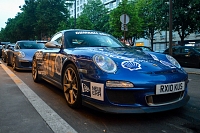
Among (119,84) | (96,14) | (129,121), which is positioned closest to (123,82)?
(119,84)

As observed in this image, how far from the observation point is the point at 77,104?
3.39m

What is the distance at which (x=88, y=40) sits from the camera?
14.1 feet

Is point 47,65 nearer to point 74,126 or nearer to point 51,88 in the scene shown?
point 51,88

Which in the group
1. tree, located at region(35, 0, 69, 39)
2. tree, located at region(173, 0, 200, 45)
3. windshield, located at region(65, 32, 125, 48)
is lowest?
windshield, located at region(65, 32, 125, 48)

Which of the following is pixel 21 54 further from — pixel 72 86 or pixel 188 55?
pixel 188 55

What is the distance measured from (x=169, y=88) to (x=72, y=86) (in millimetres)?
1465

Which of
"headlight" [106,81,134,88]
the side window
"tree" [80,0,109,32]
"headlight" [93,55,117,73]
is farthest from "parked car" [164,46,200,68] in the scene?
"tree" [80,0,109,32]

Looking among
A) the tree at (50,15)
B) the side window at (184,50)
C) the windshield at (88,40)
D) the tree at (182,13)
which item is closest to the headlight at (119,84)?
the windshield at (88,40)

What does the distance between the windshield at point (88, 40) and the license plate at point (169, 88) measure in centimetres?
167

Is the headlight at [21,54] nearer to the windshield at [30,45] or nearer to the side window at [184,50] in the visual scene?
the windshield at [30,45]

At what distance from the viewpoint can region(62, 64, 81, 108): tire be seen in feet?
11.0

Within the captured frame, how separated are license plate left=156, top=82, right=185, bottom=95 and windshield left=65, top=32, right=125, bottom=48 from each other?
167 centimetres

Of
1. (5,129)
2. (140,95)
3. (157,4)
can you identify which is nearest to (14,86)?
(5,129)

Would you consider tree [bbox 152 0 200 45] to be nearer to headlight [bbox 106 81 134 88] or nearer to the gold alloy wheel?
the gold alloy wheel
